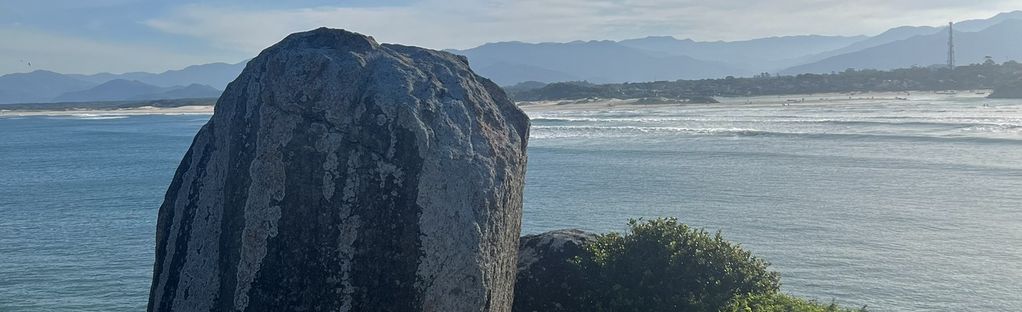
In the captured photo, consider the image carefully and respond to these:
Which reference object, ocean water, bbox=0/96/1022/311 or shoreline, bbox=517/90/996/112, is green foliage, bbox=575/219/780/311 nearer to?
ocean water, bbox=0/96/1022/311

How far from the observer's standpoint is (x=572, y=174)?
93.0ft

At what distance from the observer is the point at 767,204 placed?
2034cm

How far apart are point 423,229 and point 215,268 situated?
1.45 m

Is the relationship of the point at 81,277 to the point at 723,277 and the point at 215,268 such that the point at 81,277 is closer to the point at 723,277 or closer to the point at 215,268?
the point at 215,268

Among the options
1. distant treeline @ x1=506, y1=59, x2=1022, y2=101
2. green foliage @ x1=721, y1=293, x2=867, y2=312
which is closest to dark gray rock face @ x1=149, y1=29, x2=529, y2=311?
green foliage @ x1=721, y1=293, x2=867, y2=312

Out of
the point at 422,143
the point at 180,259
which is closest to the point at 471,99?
the point at 422,143

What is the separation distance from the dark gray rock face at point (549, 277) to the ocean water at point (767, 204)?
5.25 meters

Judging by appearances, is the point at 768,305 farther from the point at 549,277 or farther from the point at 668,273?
the point at 549,277

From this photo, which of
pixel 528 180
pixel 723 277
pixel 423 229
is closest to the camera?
pixel 423 229

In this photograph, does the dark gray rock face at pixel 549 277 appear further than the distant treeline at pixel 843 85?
No

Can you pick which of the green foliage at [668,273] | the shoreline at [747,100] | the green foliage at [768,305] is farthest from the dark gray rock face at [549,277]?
the shoreline at [747,100]

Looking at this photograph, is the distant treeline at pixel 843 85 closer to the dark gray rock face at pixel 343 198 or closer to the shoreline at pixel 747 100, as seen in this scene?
the shoreline at pixel 747 100

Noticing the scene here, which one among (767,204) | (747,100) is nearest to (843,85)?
(747,100)

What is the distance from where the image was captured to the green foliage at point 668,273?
7.32 metres
